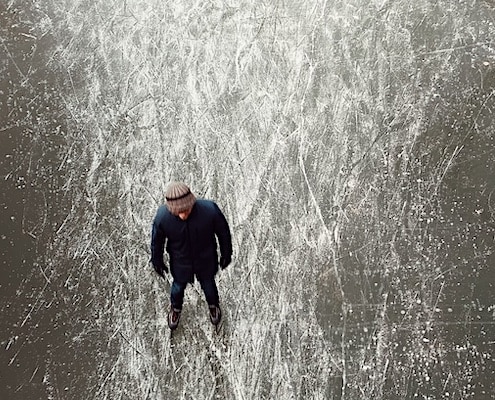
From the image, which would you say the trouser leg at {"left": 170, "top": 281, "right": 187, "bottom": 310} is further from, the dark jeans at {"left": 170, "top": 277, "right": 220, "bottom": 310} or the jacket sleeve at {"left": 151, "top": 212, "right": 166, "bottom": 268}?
the jacket sleeve at {"left": 151, "top": 212, "right": 166, "bottom": 268}

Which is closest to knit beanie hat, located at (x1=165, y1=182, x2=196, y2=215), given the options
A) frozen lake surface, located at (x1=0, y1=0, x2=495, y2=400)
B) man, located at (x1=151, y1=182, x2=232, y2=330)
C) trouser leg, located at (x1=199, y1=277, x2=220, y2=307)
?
man, located at (x1=151, y1=182, x2=232, y2=330)

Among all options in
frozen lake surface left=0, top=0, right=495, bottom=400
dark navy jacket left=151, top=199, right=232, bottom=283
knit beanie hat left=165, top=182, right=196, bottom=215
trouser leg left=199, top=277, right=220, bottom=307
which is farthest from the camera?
frozen lake surface left=0, top=0, right=495, bottom=400

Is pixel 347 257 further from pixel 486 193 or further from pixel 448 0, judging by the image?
pixel 448 0

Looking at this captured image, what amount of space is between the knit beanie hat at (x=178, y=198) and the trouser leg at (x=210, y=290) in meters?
0.85

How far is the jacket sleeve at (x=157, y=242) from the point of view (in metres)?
4.09

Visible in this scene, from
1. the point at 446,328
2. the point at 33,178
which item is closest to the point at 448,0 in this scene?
the point at 446,328

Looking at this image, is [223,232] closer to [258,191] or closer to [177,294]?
[177,294]

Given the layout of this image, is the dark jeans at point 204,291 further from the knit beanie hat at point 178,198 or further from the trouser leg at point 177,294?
the knit beanie hat at point 178,198

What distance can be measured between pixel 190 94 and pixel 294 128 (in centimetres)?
109

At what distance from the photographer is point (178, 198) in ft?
12.4

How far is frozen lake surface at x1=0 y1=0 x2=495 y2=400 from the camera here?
4637 mm

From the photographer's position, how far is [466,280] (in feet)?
16.1

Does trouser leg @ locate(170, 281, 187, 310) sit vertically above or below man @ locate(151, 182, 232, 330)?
below

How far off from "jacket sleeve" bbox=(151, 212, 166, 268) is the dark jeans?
328 millimetres
